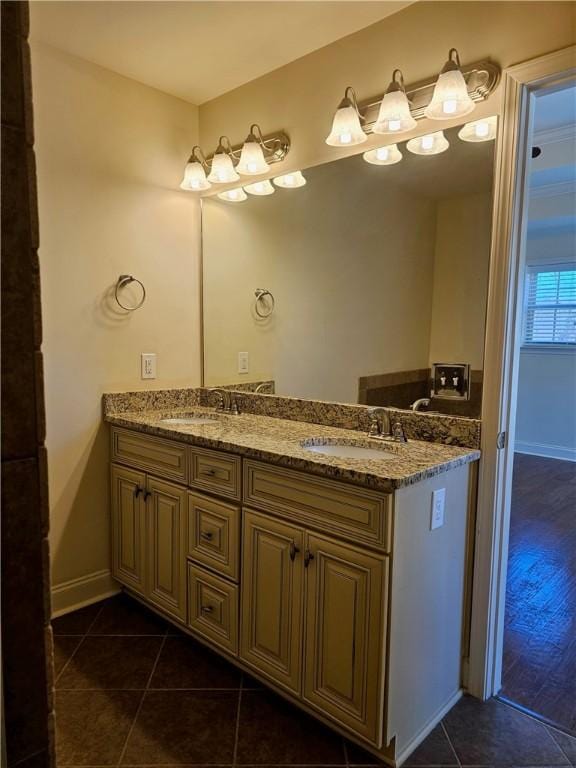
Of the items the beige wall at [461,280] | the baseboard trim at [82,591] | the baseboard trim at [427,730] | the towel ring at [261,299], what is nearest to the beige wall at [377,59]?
the beige wall at [461,280]

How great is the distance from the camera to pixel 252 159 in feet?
7.62

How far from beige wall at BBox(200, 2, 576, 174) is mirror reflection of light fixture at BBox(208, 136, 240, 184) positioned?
111 millimetres

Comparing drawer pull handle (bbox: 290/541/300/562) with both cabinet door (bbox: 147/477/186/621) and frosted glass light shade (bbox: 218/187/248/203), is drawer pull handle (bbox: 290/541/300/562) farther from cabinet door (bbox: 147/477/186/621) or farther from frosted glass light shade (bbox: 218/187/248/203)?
frosted glass light shade (bbox: 218/187/248/203)

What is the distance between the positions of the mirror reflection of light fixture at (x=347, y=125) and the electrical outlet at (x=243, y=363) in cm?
111

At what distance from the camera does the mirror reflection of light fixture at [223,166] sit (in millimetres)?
2434

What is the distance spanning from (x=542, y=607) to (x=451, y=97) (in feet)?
7.43

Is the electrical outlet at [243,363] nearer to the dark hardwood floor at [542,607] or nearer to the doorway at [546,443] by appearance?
the doorway at [546,443]

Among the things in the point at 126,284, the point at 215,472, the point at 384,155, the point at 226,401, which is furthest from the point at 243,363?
the point at 384,155

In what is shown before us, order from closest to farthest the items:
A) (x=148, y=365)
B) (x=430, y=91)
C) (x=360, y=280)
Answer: (x=430, y=91) < (x=360, y=280) < (x=148, y=365)

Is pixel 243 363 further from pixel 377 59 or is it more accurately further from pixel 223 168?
pixel 377 59

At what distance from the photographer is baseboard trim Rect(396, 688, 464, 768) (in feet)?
4.98

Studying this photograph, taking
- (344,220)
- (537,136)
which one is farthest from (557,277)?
(344,220)

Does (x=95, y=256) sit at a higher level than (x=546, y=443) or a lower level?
higher

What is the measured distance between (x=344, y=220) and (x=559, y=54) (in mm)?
961
